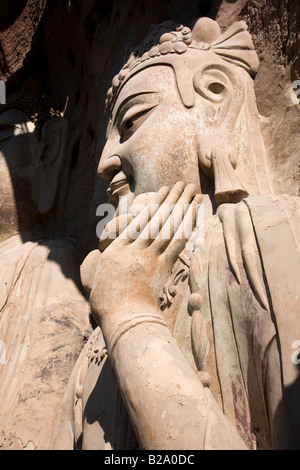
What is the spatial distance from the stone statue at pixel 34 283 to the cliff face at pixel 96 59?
7.1 inches

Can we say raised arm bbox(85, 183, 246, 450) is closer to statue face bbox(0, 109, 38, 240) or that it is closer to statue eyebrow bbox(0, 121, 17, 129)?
statue face bbox(0, 109, 38, 240)

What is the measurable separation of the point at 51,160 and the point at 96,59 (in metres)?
0.82

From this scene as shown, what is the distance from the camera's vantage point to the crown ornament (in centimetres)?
333

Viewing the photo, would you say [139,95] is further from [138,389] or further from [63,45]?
[63,45]

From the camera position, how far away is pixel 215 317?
2.42 metres

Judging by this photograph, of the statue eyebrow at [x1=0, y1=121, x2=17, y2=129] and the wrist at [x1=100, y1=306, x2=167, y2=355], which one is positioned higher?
the statue eyebrow at [x1=0, y1=121, x2=17, y2=129]

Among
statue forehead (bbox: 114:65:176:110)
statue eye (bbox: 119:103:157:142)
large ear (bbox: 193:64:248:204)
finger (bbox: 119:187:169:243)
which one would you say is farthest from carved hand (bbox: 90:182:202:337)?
statue forehead (bbox: 114:65:176:110)

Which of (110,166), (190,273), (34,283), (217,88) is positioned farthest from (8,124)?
(190,273)

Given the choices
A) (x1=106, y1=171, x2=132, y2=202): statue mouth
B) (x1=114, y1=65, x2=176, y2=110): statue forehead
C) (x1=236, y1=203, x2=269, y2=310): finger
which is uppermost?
(x1=114, y1=65, x2=176, y2=110): statue forehead

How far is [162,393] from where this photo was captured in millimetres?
2135

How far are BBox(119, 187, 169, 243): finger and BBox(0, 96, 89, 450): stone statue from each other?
1.18 meters

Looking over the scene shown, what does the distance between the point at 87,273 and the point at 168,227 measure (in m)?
0.63

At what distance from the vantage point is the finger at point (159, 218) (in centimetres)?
→ 263

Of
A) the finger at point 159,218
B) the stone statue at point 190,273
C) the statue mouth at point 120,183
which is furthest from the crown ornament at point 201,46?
the finger at point 159,218
